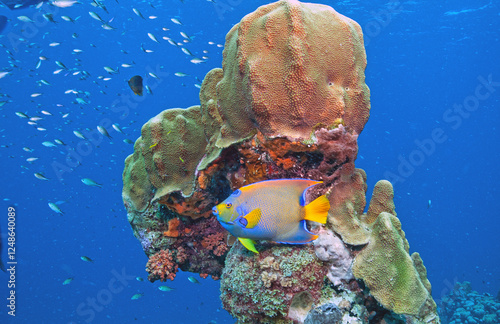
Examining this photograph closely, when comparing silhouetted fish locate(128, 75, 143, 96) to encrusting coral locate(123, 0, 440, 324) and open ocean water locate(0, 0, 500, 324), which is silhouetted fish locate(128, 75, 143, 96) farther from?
open ocean water locate(0, 0, 500, 324)

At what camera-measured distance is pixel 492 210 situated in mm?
90938

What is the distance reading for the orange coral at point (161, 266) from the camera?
434cm

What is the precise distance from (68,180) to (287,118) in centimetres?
8100

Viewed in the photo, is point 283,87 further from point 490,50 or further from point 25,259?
point 25,259

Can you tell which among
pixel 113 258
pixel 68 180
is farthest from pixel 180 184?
pixel 113 258

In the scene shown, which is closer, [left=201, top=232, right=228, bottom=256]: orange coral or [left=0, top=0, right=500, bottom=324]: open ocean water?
[left=201, top=232, right=228, bottom=256]: orange coral

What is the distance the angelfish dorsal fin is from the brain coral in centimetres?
99

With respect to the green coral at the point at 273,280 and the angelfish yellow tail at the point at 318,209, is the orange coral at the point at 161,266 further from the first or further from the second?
the angelfish yellow tail at the point at 318,209

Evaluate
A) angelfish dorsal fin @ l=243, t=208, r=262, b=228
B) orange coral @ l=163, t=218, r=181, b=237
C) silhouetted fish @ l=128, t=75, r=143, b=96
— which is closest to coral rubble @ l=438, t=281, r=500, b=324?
orange coral @ l=163, t=218, r=181, b=237

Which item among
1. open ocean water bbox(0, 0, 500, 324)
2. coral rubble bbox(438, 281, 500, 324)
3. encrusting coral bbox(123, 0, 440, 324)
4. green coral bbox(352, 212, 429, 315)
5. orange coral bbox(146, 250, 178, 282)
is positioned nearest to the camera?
green coral bbox(352, 212, 429, 315)

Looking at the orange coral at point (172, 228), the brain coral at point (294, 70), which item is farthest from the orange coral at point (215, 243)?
the brain coral at point (294, 70)

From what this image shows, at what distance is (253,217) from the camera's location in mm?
2336

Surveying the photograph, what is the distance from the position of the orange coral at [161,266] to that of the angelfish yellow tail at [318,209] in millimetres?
2766

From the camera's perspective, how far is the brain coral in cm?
298
